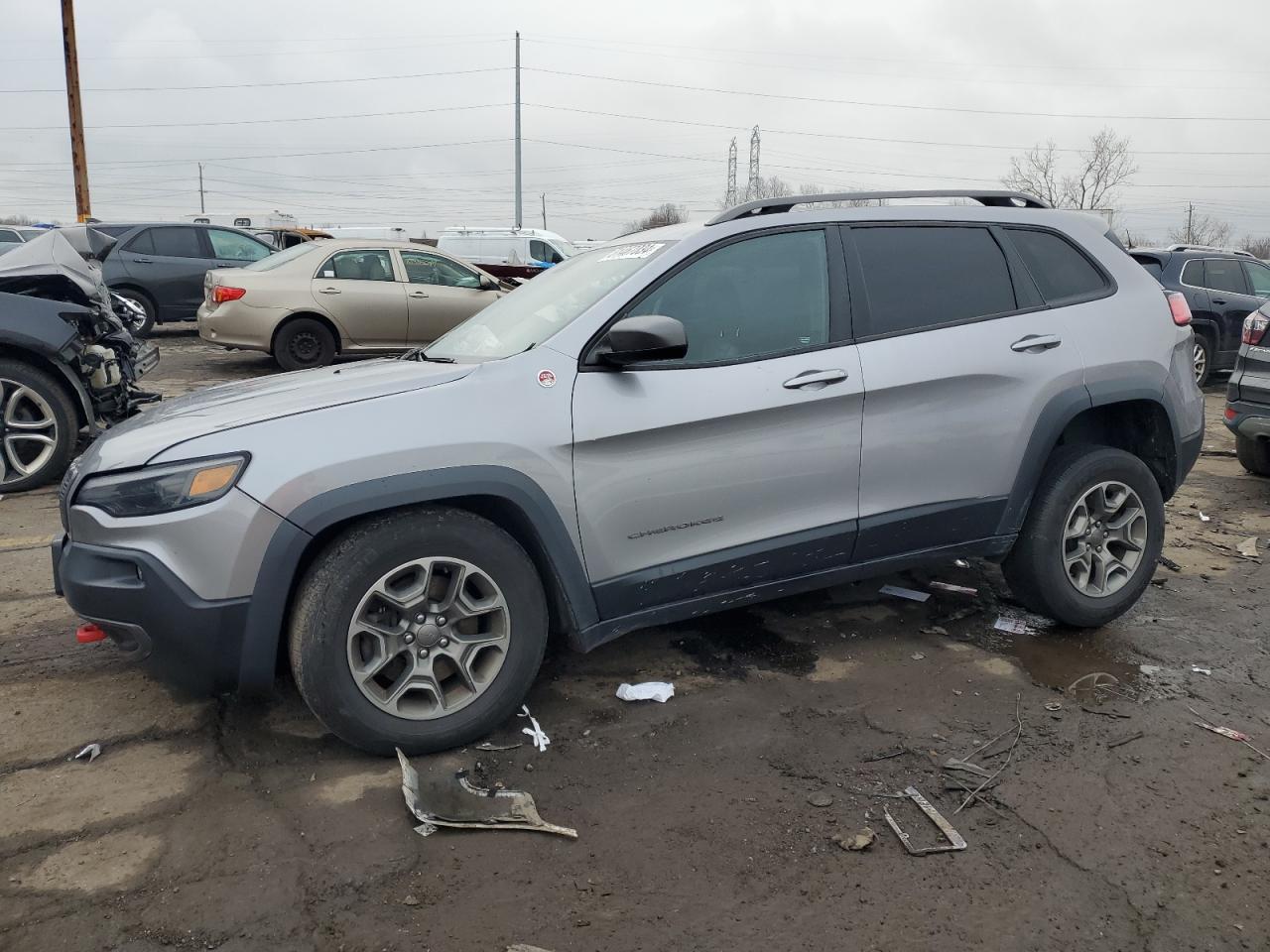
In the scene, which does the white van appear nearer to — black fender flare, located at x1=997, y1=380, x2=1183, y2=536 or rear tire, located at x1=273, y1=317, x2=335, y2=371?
rear tire, located at x1=273, y1=317, x2=335, y2=371

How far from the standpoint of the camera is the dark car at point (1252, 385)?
676 cm

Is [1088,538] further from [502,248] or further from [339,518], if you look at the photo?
[502,248]

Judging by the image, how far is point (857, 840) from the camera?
2.73 meters

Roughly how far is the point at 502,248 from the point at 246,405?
23.2m

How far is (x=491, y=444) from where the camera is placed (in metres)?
3.06

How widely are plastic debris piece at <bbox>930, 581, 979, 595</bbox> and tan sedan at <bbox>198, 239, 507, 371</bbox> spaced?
7.46m

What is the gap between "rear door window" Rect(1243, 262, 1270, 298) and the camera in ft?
41.6

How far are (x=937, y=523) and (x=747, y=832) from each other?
160cm

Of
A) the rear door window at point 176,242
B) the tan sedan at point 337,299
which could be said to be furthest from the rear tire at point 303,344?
the rear door window at point 176,242

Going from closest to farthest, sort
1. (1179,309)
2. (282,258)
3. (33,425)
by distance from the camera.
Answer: (1179,309) → (33,425) → (282,258)

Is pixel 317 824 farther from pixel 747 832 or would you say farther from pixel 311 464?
pixel 747 832

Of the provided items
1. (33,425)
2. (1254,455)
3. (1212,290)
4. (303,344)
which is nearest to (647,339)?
(33,425)

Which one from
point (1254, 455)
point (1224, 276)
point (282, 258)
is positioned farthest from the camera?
point (1224, 276)

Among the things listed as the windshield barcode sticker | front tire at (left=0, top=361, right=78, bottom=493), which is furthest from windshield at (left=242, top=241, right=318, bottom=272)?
the windshield barcode sticker
